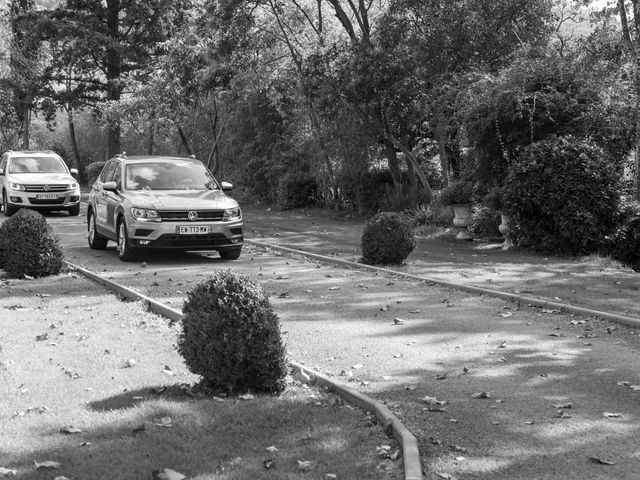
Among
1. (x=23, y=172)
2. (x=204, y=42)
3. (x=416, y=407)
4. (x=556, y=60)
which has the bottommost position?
(x=416, y=407)

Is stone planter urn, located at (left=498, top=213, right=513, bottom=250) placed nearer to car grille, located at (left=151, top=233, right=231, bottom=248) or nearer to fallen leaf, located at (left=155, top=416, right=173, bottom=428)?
car grille, located at (left=151, top=233, right=231, bottom=248)

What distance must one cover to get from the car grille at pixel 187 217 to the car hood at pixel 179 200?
70mm

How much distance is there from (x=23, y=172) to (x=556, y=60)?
16632 millimetres

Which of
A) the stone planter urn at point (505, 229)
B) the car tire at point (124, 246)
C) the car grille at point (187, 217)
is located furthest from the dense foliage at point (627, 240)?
→ the car tire at point (124, 246)

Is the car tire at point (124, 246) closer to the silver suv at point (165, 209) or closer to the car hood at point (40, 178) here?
the silver suv at point (165, 209)

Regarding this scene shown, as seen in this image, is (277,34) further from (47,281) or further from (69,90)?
(69,90)

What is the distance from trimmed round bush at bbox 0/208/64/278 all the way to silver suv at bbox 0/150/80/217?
12437 millimetres

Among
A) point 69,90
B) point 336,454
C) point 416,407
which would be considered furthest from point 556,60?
point 69,90

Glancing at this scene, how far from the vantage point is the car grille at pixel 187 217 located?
1414 cm

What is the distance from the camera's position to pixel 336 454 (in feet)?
16.2

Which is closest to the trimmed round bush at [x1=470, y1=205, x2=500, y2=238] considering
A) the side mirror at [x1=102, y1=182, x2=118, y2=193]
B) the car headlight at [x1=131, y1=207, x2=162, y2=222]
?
the car headlight at [x1=131, y1=207, x2=162, y2=222]

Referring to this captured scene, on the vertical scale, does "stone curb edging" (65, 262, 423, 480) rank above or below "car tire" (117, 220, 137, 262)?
below

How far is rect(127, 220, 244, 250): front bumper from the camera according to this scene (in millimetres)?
14102

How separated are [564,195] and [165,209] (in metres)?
7.33
